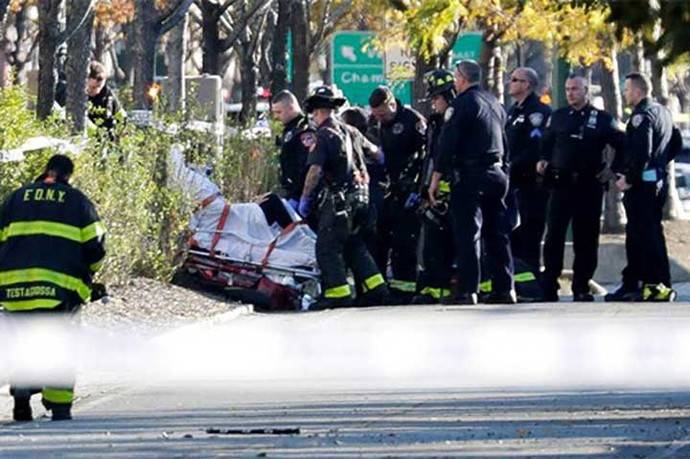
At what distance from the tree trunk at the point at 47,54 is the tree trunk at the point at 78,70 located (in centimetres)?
17

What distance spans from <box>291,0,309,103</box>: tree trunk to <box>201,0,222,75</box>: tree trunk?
1308 mm

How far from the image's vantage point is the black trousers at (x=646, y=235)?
674 inches

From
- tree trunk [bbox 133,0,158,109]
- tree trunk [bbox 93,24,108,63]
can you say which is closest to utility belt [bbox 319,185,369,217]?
tree trunk [bbox 133,0,158,109]

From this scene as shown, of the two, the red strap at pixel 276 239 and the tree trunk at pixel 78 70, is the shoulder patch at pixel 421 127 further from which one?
the tree trunk at pixel 78 70

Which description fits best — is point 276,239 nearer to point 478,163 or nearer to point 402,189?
point 402,189

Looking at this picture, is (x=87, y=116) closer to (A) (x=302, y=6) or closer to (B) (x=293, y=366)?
(B) (x=293, y=366)

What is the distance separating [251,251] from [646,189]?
3686mm

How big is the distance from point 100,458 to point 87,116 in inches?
379

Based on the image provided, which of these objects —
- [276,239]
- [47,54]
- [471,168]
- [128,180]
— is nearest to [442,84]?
[471,168]

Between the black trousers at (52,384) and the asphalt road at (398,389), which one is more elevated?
the black trousers at (52,384)

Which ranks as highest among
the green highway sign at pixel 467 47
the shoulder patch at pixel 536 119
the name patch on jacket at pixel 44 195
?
the green highway sign at pixel 467 47

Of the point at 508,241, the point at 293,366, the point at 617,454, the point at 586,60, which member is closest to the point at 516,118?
the point at 508,241

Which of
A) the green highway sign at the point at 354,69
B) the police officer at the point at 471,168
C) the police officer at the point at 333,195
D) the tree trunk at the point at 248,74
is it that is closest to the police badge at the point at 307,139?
the police officer at the point at 333,195

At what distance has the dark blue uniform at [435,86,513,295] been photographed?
16422mm
